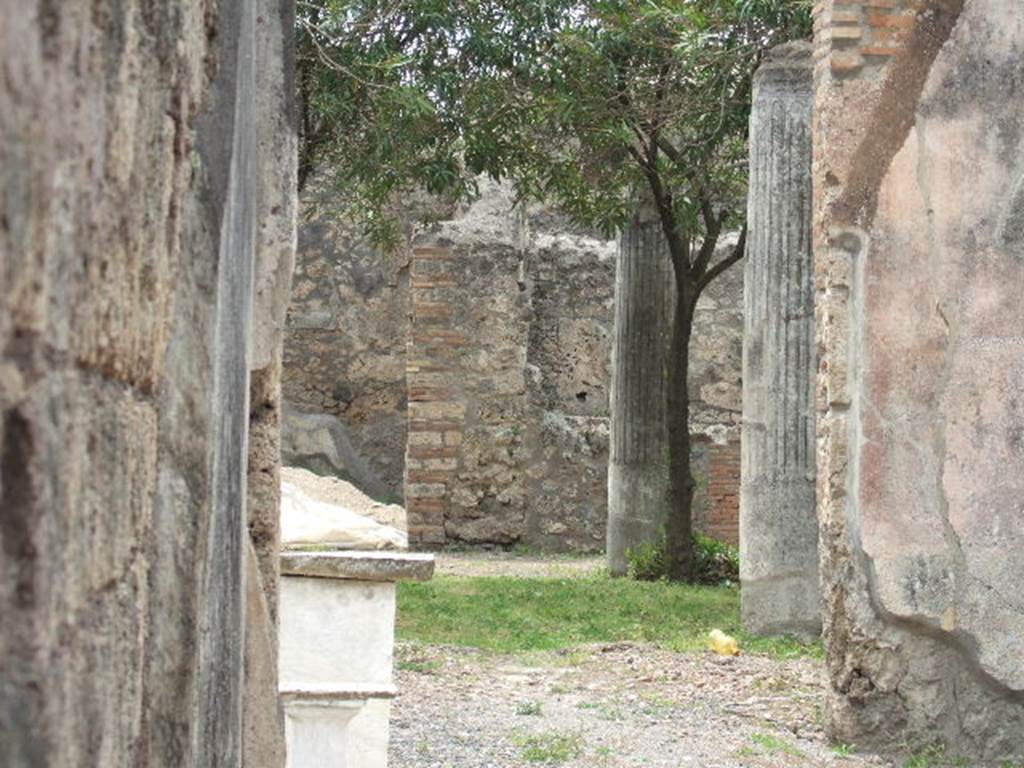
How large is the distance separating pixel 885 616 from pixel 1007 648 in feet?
1.25

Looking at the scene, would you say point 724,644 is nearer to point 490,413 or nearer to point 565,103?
point 565,103

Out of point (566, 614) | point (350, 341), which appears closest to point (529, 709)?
point (566, 614)

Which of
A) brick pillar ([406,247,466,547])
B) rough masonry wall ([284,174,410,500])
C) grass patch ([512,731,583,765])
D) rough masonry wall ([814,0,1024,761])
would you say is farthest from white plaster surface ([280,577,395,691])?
rough masonry wall ([284,174,410,500])

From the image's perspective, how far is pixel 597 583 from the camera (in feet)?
35.9

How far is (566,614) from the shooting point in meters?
9.28

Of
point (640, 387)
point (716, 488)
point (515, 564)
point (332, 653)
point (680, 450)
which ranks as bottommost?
point (515, 564)

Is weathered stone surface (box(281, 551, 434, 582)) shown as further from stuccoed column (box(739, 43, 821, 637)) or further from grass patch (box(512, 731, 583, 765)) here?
stuccoed column (box(739, 43, 821, 637))

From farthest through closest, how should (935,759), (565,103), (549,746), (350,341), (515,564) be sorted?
(350,341) → (515,564) → (565,103) → (549,746) → (935,759)

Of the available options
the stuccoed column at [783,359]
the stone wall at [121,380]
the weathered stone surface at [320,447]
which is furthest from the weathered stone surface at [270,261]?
the weathered stone surface at [320,447]

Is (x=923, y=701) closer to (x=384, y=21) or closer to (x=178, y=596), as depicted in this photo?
(x=178, y=596)

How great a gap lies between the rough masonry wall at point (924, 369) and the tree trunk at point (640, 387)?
6.31 m

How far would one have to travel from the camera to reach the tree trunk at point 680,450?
11211mm

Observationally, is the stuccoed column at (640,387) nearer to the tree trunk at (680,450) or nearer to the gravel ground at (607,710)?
the tree trunk at (680,450)

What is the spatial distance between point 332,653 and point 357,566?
0.72 ft
